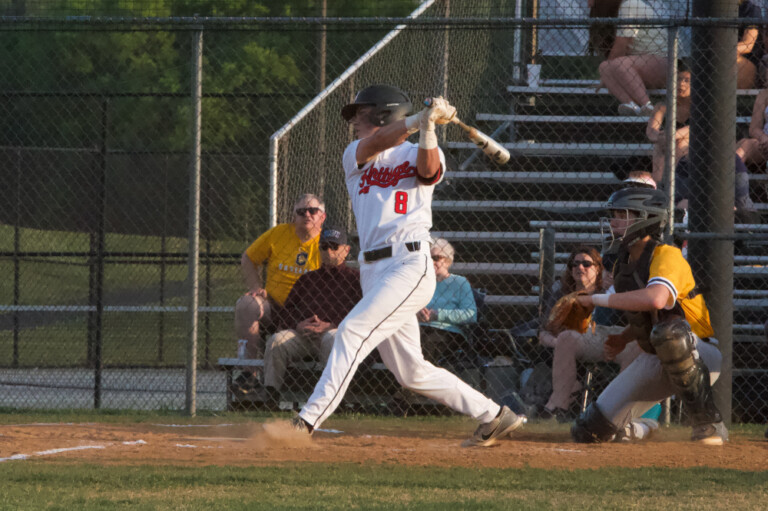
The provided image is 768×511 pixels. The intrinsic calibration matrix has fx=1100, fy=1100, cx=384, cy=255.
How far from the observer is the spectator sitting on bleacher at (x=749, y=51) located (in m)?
10.4

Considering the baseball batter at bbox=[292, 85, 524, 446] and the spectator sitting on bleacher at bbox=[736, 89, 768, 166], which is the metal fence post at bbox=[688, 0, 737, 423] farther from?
the spectator sitting on bleacher at bbox=[736, 89, 768, 166]

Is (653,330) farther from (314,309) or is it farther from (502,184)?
(502,184)

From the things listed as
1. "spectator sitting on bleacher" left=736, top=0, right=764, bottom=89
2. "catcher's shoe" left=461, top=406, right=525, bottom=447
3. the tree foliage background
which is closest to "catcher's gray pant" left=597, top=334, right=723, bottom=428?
"catcher's shoe" left=461, top=406, right=525, bottom=447

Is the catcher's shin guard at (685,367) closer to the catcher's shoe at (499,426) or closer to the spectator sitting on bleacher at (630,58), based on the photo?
the catcher's shoe at (499,426)

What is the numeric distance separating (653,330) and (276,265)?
11.3ft

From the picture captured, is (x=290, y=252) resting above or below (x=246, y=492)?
above

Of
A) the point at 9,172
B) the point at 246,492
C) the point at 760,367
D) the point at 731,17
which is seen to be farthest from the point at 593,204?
the point at 9,172

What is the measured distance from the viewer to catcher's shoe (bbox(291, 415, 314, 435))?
19.3 ft

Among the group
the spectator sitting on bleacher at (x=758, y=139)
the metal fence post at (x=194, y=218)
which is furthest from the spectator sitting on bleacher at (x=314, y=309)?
the spectator sitting on bleacher at (x=758, y=139)

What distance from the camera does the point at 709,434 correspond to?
6668 mm

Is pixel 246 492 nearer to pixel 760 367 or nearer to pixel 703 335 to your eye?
pixel 703 335

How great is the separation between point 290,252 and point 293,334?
2.74 ft

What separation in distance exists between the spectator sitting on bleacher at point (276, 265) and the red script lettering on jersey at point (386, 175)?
247 centimetres

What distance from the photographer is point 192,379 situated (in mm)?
7859
